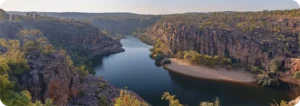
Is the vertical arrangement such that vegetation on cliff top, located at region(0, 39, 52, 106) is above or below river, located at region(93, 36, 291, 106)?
above

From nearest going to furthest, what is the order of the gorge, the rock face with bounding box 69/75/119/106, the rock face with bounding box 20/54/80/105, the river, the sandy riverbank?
the rock face with bounding box 20/54/80/105, the gorge, the rock face with bounding box 69/75/119/106, the river, the sandy riverbank

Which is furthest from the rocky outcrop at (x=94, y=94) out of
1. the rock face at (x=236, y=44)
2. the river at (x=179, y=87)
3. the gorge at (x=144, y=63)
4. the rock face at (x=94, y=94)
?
the rock face at (x=236, y=44)

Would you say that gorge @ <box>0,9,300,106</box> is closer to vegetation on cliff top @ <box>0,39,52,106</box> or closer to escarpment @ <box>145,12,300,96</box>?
vegetation on cliff top @ <box>0,39,52,106</box>

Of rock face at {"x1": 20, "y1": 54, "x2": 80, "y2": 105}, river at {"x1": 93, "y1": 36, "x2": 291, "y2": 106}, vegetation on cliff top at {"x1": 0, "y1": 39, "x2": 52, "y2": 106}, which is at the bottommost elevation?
river at {"x1": 93, "y1": 36, "x2": 291, "y2": 106}

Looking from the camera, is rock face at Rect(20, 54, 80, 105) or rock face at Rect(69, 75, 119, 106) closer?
rock face at Rect(20, 54, 80, 105)

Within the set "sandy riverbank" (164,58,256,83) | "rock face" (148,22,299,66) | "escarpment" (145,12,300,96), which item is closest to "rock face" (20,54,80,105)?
"sandy riverbank" (164,58,256,83)

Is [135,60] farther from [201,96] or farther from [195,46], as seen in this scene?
[201,96]

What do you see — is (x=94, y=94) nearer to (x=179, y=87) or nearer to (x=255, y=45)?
(x=179, y=87)

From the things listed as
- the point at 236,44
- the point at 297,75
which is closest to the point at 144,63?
the point at 236,44
